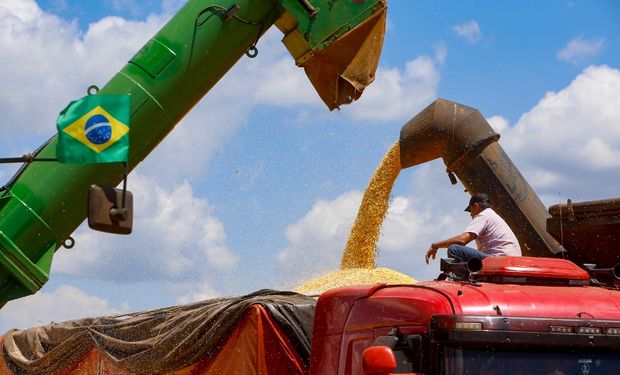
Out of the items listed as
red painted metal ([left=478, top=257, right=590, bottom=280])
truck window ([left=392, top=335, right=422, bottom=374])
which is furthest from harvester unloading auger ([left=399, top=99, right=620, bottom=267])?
truck window ([left=392, top=335, right=422, bottom=374])

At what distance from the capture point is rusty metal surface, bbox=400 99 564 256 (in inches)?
381

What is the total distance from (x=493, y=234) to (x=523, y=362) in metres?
2.93

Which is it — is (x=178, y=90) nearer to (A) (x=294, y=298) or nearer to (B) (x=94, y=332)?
(A) (x=294, y=298)

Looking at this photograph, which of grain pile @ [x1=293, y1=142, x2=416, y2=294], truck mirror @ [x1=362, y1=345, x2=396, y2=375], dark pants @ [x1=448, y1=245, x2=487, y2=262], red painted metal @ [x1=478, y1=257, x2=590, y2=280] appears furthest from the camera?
grain pile @ [x1=293, y1=142, x2=416, y2=294]

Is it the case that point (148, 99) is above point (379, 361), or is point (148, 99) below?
above

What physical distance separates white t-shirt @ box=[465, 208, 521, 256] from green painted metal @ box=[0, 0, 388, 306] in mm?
1948

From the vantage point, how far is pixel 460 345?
509 cm

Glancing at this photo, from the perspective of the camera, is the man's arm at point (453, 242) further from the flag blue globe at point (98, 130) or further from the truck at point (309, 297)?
the flag blue globe at point (98, 130)

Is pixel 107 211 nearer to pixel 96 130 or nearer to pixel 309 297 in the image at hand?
pixel 96 130

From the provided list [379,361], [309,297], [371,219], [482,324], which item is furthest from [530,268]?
[371,219]

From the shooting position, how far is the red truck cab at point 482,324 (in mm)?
5105

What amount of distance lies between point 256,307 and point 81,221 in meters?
1.43

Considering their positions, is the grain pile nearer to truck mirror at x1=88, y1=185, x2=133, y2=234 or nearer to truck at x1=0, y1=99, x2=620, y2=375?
truck at x1=0, y1=99, x2=620, y2=375

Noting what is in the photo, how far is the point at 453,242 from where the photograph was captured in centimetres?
776
